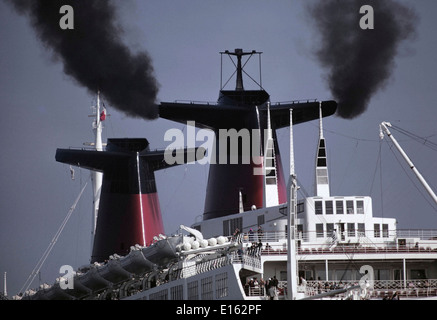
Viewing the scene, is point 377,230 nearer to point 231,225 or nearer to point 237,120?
point 231,225

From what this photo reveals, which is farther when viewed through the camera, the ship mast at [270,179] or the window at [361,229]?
the ship mast at [270,179]

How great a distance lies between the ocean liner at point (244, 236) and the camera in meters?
70.9

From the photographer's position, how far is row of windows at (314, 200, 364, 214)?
77562mm

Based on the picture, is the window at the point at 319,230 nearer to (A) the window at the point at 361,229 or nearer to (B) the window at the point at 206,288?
(A) the window at the point at 361,229

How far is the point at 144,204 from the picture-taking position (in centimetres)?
10694

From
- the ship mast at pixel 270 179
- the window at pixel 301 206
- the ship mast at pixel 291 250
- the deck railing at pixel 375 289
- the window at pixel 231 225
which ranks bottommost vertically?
the deck railing at pixel 375 289

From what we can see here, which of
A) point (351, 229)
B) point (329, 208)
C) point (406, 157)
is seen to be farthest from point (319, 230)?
point (406, 157)

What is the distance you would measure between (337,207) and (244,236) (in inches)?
236

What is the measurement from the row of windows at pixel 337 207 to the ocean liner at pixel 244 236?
0.19 ft

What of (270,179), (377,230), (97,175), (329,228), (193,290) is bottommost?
(193,290)

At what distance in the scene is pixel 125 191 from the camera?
107 m

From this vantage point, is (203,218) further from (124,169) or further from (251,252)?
(251,252)

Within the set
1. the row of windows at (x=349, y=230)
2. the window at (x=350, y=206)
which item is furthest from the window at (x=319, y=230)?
the window at (x=350, y=206)

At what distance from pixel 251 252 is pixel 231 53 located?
33.2m
